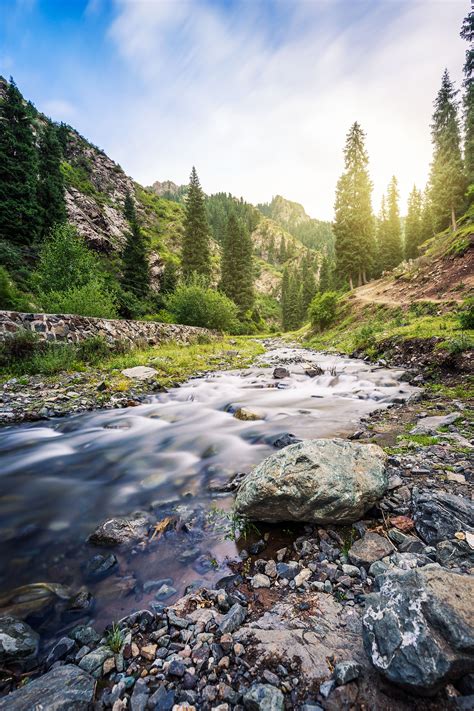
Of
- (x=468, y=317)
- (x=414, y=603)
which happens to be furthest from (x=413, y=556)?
(x=468, y=317)

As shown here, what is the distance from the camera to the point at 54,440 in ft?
21.5

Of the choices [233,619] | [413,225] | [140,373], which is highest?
[413,225]

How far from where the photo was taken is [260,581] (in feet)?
8.97

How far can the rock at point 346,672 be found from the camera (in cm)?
174

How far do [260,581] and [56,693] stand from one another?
160 cm

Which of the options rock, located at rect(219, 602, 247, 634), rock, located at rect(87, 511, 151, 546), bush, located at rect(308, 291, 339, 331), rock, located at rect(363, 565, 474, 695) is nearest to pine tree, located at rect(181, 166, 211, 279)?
bush, located at rect(308, 291, 339, 331)

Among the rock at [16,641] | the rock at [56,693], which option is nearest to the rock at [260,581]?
the rock at [56,693]

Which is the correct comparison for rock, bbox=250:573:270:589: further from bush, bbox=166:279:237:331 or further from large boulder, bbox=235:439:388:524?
bush, bbox=166:279:237:331

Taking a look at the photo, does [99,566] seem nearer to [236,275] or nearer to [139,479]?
[139,479]

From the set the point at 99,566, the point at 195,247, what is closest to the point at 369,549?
the point at 99,566

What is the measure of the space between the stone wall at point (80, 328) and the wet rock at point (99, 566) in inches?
410

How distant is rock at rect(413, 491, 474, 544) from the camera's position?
2.72 metres

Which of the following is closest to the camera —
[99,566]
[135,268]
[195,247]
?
[99,566]

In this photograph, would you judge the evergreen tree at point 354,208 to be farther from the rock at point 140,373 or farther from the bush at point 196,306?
the rock at point 140,373
